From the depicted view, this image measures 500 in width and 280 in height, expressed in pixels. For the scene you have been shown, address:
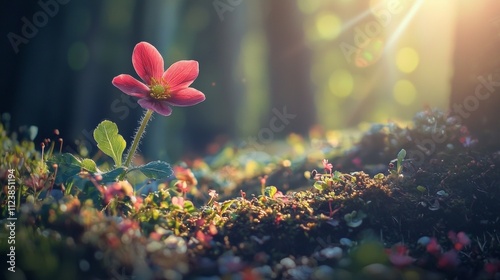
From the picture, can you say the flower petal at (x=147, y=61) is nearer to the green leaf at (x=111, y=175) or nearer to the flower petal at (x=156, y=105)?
the flower petal at (x=156, y=105)

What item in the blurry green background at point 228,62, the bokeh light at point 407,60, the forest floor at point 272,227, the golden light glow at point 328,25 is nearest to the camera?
the forest floor at point 272,227

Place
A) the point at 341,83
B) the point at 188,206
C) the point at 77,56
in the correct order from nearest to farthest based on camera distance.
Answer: the point at 188,206 < the point at 77,56 < the point at 341,83

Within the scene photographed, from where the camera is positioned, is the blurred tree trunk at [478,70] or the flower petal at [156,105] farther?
the blurred tree trunk at [478,70]

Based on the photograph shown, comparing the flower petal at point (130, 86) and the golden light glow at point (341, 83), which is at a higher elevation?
the golden light glow at point (341, 83)

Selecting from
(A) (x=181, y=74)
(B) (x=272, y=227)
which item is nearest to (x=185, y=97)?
(A) (x=181, y=74)

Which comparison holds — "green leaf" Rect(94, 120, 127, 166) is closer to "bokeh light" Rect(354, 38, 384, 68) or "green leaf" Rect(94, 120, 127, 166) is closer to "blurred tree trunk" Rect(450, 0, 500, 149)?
"blurred tree trunk" Rect(450, 0, 500, 149)

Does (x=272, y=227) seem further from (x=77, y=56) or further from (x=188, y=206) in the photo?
(x=77, y=56)

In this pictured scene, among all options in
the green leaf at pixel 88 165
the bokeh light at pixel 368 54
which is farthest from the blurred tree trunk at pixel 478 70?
the bokeh light at pixel 368 54
